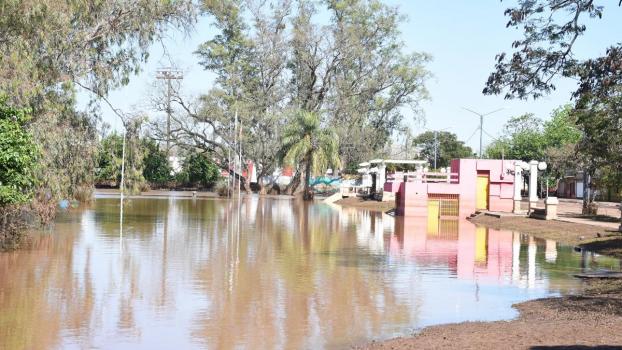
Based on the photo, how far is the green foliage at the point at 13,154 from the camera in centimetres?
1831

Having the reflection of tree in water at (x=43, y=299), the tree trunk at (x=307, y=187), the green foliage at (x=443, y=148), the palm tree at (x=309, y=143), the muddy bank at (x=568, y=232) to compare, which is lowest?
the reflection of tree in water at (x=43, y=299)

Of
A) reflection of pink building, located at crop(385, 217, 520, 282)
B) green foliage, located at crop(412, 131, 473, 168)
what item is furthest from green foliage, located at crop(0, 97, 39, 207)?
green foliage, located at crop(412, 131, 473, 168)

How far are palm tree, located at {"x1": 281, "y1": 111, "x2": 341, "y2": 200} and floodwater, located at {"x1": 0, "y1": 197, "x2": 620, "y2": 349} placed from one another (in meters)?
40.2

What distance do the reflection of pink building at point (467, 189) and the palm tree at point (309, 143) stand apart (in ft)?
66.2

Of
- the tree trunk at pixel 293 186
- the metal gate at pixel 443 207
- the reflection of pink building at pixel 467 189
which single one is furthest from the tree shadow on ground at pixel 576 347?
the tree trunk at pixel 293 186

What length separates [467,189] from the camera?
52.2 metres

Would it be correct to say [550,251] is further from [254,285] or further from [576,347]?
[576,347]

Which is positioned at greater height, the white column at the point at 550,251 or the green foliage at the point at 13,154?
the green foliage at the point at 13,154

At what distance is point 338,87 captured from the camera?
78.8 meters

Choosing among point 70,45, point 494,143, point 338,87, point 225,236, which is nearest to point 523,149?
point 494,143

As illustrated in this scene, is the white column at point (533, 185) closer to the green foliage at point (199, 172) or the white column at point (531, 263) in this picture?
the white column at point (531, 263)

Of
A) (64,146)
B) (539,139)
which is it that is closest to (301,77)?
(539,139)

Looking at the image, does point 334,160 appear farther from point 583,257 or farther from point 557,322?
point 557,322

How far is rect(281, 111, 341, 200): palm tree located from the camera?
73000 millimetres
